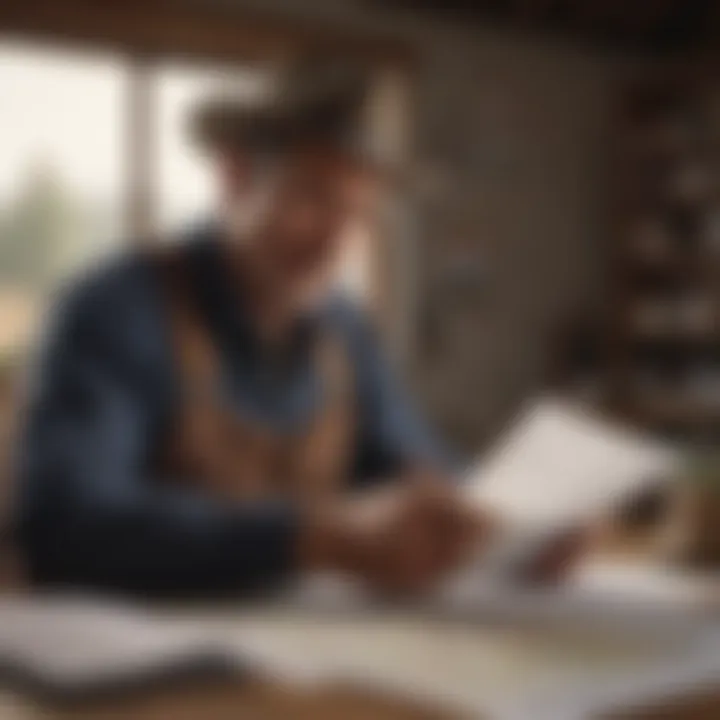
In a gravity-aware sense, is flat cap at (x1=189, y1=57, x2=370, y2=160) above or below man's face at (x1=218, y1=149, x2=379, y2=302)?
above

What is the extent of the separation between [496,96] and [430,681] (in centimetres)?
33

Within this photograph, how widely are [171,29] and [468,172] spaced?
0.19 m

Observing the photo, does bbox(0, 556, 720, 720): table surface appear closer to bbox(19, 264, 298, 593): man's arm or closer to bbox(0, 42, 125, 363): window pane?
bbox(19, 264, 298, 593): man's arm

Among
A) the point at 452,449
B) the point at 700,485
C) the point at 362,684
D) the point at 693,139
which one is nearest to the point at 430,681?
the point at 362,684

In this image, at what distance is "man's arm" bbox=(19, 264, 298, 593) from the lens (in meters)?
0.71

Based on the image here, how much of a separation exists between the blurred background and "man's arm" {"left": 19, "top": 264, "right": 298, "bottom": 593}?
29mm

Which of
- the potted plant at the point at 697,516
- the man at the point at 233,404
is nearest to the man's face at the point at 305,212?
the man at the point at 233,404

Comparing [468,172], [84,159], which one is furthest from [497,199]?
[84,159]

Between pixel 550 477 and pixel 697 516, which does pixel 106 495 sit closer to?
pixel 550 477

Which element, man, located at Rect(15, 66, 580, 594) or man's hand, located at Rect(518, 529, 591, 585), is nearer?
man, located at Rect(15, 66, 580, 594)

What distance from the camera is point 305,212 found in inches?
29.1

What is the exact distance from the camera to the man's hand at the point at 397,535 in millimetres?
750

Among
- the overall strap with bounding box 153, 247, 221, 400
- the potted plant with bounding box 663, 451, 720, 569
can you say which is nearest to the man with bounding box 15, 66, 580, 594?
the overall strap with bounding box 153, 247, 221, 400

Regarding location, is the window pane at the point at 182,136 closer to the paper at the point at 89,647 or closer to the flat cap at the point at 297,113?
the flat cap at the point at 297,113
